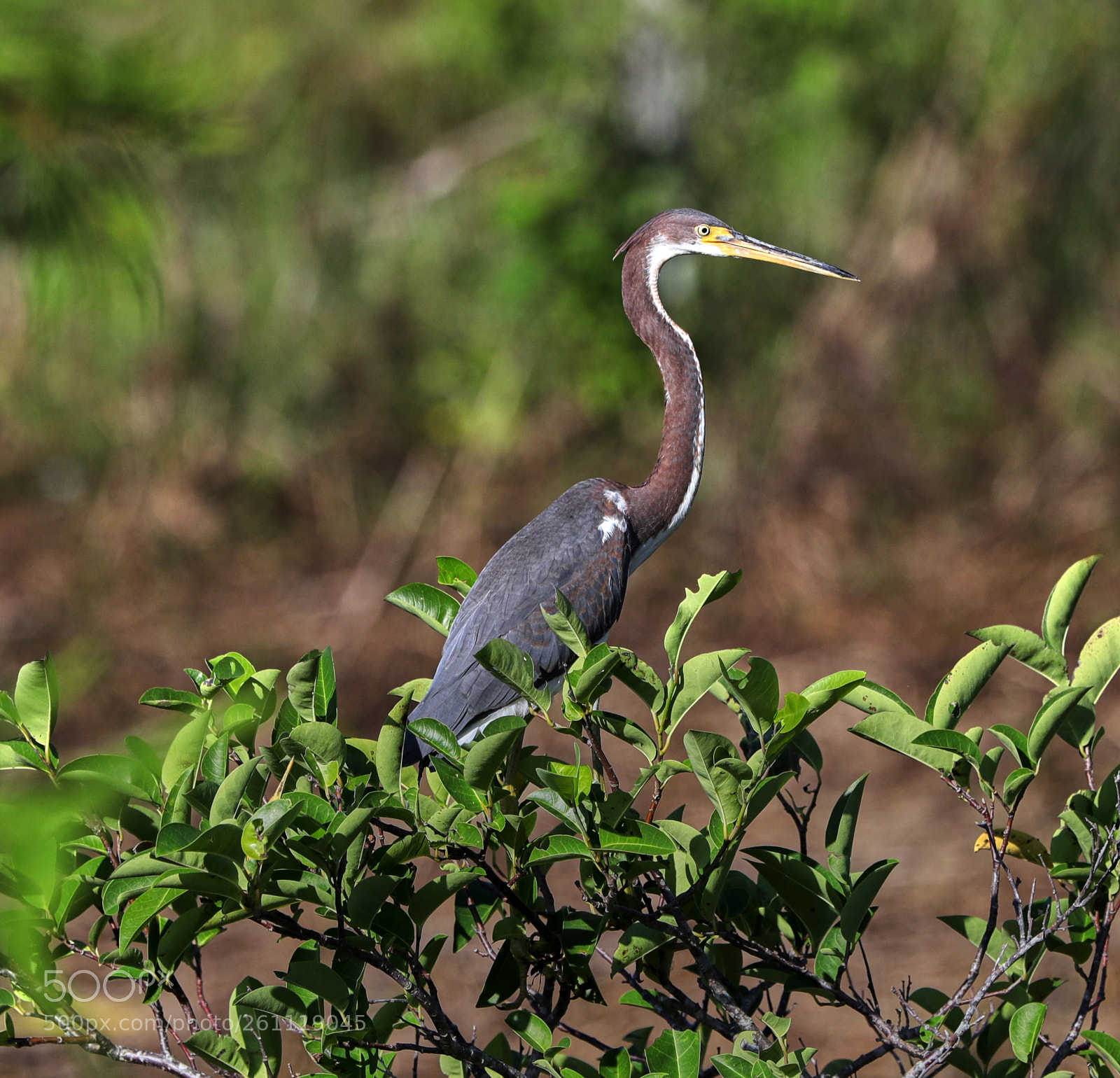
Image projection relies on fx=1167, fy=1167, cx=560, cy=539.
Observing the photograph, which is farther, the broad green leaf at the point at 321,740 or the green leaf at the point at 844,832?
the green leaf at the point at 844,832

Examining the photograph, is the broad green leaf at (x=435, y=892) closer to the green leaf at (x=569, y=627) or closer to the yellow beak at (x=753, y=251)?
the green leaf at (x=569, y=627)

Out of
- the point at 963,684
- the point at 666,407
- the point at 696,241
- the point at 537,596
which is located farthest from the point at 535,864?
the point at 696,241

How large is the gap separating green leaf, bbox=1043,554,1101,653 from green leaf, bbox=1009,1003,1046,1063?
435 mm

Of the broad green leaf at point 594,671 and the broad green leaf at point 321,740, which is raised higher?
the broad green leaf at point 594,671

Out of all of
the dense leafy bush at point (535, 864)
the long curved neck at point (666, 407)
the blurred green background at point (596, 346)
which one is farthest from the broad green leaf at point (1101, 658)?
the blurred green background at point (596, 346)

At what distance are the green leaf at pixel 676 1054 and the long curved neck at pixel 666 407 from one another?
1463 mm

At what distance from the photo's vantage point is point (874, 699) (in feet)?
4.84

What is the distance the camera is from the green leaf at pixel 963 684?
54.0 inches

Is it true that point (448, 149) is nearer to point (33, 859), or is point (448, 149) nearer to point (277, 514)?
point (277, 514)

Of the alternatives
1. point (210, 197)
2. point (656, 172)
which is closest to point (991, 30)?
point (656, 172)

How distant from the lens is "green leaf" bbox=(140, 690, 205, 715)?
61.1 inches

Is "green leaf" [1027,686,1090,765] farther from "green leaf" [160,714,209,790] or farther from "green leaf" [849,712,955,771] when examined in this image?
"green leaf" [160,714,209,790]

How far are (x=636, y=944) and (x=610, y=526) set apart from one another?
53.9 inches

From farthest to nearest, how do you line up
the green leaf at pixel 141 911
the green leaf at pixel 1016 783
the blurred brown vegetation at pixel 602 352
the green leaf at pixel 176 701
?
the blurred brown vegetation at pixel 602 352
the green leaf at pixel 176 701
the green leaf at pixel 1016 783
the green leaf at pixel 141 911
